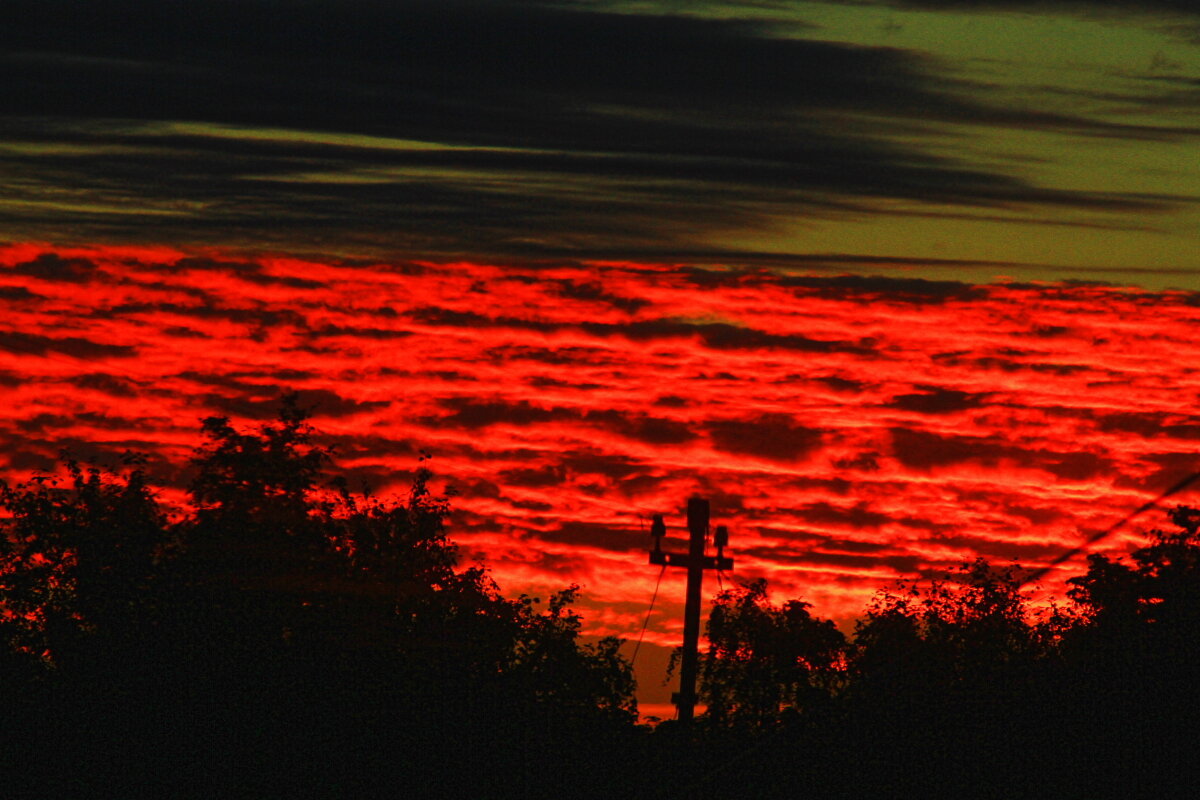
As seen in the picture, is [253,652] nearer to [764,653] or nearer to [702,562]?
[702,562]

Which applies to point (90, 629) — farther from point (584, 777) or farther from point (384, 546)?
point (584, 777)

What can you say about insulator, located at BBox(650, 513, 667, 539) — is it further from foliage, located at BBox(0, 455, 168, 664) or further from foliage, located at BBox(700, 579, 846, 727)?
foliage, located at BBox(700, 579, 846, 727)

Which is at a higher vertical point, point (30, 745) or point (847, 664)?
point (847, 664)

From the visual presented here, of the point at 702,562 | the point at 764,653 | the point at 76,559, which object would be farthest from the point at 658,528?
the point at 764,653

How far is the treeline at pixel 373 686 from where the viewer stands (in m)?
31.8

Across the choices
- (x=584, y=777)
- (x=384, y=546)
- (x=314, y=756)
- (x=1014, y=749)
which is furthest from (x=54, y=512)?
(x=1014, y=749)

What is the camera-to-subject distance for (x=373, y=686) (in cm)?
3684

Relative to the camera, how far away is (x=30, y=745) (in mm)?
34375

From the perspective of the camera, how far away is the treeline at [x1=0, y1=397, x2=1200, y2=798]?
31.8 m

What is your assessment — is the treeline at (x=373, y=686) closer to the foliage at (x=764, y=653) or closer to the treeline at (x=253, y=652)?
the treeline at (x=253, y=652)

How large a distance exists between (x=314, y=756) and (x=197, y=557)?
4672mm

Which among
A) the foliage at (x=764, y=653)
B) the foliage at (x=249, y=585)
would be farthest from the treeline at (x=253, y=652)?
the foliage at (x=764, y=653)

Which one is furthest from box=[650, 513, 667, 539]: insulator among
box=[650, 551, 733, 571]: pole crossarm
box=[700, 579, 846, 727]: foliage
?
box=[700, 579, 846, 727]: foliage

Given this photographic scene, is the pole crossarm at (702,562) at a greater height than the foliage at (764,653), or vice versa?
the foliage at (764,653)
